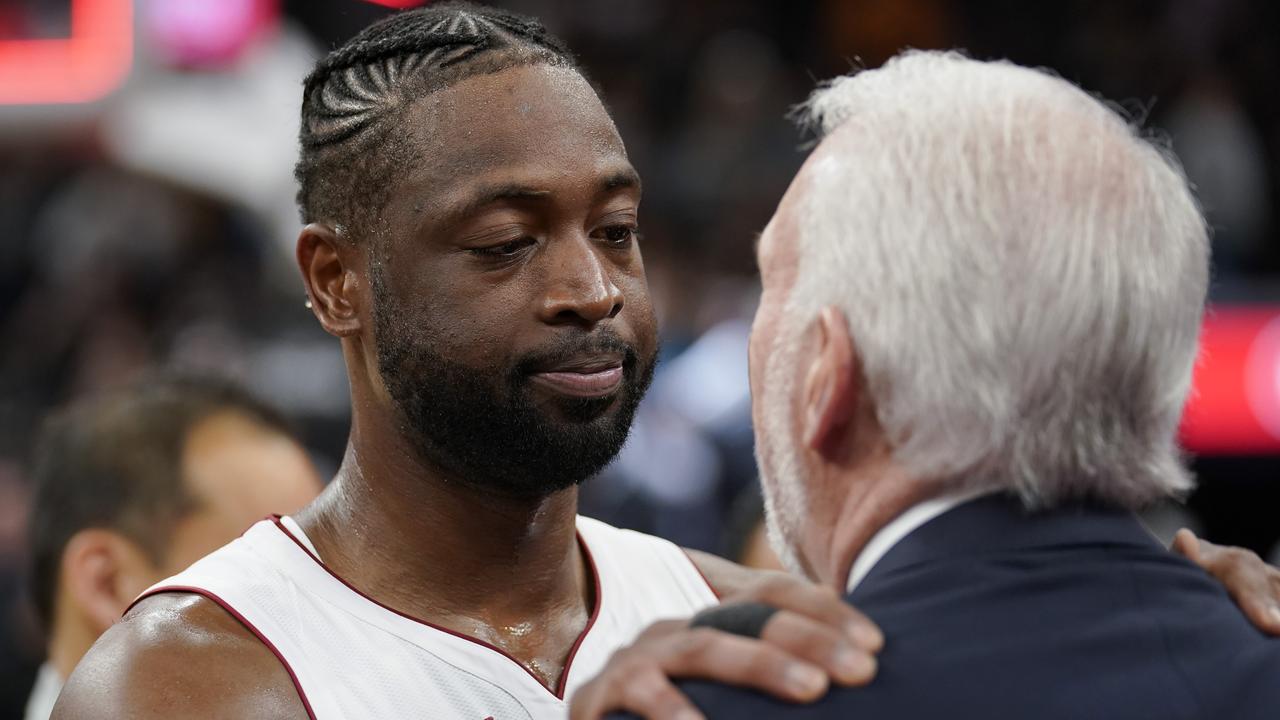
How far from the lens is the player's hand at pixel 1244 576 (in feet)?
5.80

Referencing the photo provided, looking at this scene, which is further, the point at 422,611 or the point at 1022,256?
the point at 422,611

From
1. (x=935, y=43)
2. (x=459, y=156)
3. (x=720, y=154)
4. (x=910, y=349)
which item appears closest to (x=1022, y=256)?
(x=910, y=349)

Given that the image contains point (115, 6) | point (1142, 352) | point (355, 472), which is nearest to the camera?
point (1142, 352)

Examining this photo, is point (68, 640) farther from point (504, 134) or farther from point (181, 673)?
point (504, 134)

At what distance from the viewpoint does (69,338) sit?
7.15 metres

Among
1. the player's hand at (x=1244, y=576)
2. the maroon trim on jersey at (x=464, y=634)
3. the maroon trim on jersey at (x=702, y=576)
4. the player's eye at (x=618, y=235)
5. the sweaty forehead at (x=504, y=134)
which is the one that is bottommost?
the maroon trim on jersey at (x=702, y=576)

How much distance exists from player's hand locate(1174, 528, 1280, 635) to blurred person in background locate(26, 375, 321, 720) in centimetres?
164

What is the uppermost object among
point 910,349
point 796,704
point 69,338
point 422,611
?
point 910,349

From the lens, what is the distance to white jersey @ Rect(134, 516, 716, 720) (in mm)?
2035

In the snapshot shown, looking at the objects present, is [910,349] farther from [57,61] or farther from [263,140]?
[263,140]

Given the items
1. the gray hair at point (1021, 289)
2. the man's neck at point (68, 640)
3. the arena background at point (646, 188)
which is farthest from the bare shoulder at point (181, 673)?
the arena background at point (646, 188)

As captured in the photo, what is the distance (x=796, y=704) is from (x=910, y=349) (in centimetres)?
40

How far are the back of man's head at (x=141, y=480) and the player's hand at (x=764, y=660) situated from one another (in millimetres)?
1398

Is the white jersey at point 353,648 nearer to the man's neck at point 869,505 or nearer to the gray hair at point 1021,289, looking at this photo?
the man's neck at point 869,505
